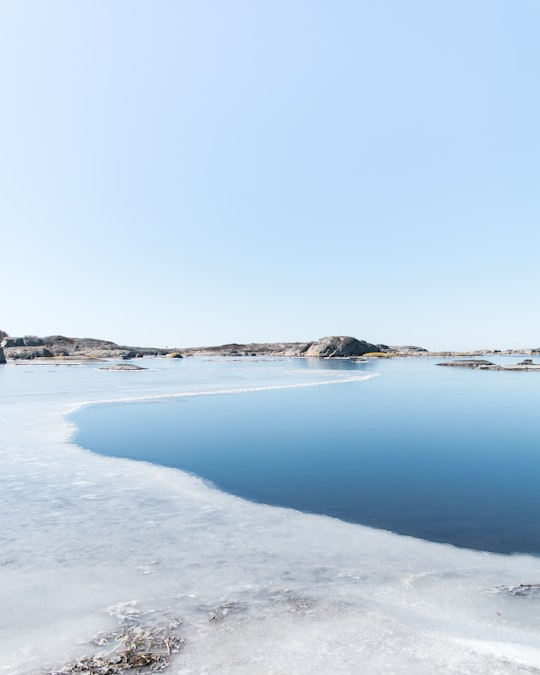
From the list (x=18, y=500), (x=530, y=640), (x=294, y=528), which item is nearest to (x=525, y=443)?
(x=294, y=528)

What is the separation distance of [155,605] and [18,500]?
17.4 ft

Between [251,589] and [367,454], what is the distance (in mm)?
7871

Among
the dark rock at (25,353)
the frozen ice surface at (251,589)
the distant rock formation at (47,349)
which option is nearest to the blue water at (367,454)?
the frozen ice surface at (251,589)

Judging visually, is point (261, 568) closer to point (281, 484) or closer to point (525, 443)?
point (281, 484)

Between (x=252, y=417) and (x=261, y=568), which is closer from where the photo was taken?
(x=261, y=568)

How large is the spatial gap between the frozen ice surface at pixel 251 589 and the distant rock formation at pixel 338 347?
363ft

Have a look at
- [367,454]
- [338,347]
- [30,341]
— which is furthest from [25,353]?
[367,454]

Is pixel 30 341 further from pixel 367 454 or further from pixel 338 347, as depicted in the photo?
pixel 367 454

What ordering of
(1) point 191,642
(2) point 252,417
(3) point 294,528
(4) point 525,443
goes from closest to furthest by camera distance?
(1) point 191,642 → (3) point 294,528 → (4) point 525,443 → (2) point 252,417

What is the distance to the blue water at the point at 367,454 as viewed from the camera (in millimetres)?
7758

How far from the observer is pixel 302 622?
4.46 m

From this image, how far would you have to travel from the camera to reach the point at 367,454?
12375mm

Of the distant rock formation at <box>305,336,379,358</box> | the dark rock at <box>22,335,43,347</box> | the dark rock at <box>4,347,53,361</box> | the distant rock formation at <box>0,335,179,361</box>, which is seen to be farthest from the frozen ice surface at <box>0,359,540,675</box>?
the dark rock at <box>22,335,43,347</box>

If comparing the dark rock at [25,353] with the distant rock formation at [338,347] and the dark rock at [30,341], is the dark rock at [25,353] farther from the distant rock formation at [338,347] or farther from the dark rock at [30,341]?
the distant rock formation at [338,347]
